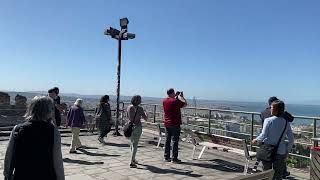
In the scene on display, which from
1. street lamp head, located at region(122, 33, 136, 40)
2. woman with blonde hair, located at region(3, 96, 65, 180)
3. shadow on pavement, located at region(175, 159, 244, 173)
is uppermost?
street lamp head, located at region(122, 33, 136, 40)

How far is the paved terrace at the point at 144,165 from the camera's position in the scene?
858 cm

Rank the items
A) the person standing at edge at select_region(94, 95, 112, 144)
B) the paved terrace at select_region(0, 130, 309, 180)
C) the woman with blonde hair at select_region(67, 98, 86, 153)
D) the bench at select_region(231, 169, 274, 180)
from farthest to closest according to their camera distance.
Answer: the person standing at edge at select_region(94, 95, 112, 144) < the woman with blonde hair at select_region(67, 98, 86, 153) < the paved terrace at select_region(0, 130, 309, 180) < the bench at select_region(231, 169, 274, 180)

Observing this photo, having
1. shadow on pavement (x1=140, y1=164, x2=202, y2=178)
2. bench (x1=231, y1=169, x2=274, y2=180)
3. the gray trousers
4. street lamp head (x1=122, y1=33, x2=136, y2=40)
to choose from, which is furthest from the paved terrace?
bench (x1=231, y1=169, x2=274, y2=180)

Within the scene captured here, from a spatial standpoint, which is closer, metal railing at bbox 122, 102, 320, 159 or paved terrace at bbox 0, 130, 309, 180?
paved terrace at bbox 0, 130, 309, 180

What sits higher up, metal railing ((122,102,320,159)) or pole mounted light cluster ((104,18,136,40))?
pole mounted light cluster ((104,18,136,40))

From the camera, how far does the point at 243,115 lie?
39.7 ft

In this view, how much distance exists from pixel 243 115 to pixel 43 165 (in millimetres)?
8738

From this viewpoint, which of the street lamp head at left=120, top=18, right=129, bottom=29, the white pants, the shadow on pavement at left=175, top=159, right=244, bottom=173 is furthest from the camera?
the street lamp head at left=120, top=18, right=129, bottom=29

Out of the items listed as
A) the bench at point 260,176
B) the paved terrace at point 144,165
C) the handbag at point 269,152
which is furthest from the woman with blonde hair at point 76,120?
the bench at point 260,176

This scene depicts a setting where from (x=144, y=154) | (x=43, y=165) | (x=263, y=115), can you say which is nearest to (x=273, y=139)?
(x=263, y=115)

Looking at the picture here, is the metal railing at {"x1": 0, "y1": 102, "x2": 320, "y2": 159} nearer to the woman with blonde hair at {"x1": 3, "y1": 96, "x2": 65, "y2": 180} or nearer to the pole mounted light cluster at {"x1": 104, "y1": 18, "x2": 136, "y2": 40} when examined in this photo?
the pole mounted light cluster at {"x1": 104, "y1": 18, "x2": 136, "y2": 40}

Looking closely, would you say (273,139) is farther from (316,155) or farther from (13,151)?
(13,151)

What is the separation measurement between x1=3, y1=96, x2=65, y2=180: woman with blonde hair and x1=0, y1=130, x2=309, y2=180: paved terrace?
13.6 feet

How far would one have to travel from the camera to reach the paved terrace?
858cm
